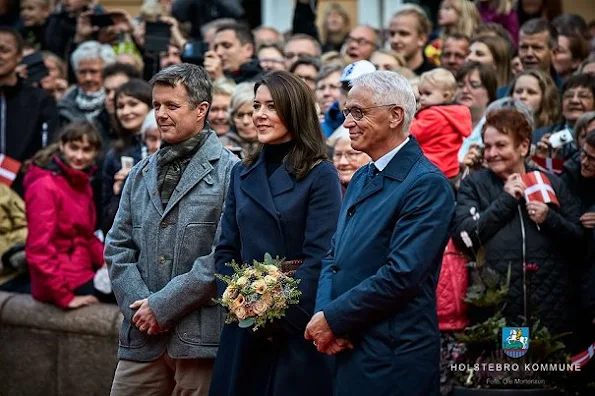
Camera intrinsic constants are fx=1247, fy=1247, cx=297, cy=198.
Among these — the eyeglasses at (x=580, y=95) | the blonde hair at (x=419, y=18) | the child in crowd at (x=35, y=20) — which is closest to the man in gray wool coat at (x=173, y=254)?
the eyeglasses at (x=580, y=95)

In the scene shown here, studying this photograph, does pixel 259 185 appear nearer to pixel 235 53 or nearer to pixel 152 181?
pixel 152 181

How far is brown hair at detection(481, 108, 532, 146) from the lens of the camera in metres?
7.56

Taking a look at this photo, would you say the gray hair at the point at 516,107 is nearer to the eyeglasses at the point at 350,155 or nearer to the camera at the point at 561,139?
the camera at the point at 561,139

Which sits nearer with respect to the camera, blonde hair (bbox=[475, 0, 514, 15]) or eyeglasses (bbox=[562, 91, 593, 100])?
eyeglasses (bbox=[562, 91, 593, 100])

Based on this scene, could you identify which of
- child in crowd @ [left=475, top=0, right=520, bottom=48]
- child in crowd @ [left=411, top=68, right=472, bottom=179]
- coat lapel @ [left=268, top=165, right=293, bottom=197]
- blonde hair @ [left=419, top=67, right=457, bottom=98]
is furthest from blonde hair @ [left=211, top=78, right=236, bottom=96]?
child in crowd @ [left=475, top=0, right=520, bottom=48]

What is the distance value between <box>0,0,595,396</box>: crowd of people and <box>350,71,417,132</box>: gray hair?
10 mm

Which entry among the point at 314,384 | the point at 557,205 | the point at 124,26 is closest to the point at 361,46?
the point at 124,26

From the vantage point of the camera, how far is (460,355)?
23.9 ft

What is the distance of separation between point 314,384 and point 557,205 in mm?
2254

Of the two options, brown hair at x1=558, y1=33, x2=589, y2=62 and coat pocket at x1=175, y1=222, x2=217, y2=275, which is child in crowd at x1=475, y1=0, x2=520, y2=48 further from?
coat pocket at x1=175, y1=222, x2=217, y2=275

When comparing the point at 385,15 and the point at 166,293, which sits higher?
the point at 166,293

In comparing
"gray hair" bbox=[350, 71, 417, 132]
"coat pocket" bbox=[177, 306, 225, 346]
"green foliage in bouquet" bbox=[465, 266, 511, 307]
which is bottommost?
"green foliage in bouquet" bbox=[465, 266, 511, 307]

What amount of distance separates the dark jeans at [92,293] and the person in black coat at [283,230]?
2.76 meters

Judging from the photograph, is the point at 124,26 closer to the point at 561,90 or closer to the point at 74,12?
the point at 74,12
